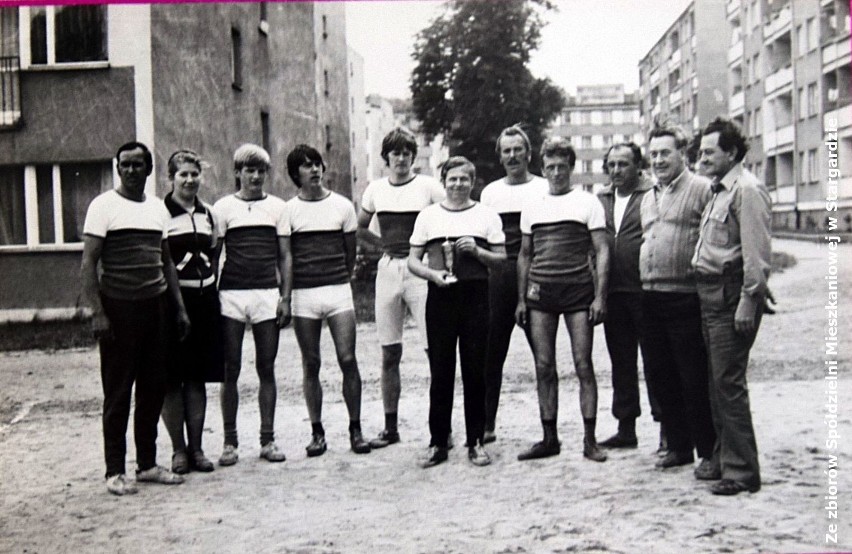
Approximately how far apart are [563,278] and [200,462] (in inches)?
69.1

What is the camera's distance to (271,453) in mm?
4270

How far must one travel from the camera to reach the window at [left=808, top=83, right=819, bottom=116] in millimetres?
3780

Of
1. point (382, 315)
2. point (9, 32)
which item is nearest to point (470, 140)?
point (382, 315)

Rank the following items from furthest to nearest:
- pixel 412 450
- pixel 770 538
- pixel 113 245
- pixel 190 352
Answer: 1. pixel 412 450
2. pixel 190 352
3. pixel 113 245
4. pixel 770 538

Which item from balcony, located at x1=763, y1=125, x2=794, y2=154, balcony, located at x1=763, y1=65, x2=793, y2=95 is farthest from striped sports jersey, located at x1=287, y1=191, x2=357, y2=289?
balcony, located at x1=763, y1=65, x2=793, y2=95

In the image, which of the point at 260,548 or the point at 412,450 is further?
the point at 412,450

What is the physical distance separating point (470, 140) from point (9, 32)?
6.69 ft

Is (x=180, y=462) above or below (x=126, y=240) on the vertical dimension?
below

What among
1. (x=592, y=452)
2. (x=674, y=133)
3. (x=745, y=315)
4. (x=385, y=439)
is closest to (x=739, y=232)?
(x=745, y=315)

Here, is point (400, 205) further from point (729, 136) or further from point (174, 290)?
point (729, 136)

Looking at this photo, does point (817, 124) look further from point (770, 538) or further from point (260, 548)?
point (260, 548)

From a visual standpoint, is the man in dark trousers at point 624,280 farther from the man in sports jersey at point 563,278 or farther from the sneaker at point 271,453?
the sneaker at point 271,453

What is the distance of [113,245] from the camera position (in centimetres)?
374

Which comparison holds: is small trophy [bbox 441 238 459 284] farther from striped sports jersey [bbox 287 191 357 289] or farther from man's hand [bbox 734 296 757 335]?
man's hand [bbox 734 296 757 335]
